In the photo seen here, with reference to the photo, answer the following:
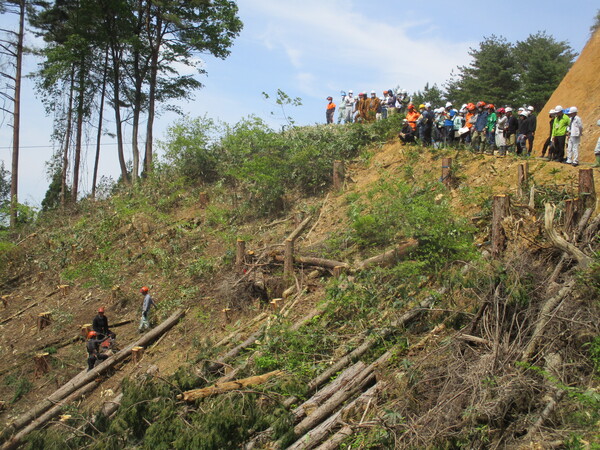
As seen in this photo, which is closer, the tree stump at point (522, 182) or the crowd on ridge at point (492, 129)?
the tree stump at point (522, 182)

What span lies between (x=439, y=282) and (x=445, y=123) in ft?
24.1

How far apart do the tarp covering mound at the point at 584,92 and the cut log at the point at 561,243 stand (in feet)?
36.0

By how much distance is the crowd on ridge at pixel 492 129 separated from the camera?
12.6m

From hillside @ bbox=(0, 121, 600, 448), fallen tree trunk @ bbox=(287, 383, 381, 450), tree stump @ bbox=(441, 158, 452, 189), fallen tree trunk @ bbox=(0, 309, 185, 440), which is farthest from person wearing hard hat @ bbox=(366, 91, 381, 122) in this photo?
fallen tree trunk @ bbox=(287, 383, 381, 450)

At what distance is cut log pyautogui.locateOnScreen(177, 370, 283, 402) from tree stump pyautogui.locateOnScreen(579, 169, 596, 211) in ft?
20.5

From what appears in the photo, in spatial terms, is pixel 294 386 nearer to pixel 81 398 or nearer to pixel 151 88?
pixel 81 398

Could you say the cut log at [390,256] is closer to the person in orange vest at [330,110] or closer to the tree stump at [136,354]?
the tree stump at [136,354]

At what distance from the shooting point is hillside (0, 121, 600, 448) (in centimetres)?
658

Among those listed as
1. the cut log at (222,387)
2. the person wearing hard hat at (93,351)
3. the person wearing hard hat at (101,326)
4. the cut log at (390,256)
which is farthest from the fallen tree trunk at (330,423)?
the person wearing hard hat at (101,326)

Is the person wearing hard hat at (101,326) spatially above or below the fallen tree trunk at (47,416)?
above

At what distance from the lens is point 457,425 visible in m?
6.18

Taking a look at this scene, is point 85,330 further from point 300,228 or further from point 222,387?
point 222,387

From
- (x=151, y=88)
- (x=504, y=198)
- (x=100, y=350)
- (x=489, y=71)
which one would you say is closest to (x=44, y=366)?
(x=100, y=350)

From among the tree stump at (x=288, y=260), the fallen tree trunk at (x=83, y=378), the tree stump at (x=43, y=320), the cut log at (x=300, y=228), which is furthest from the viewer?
the tree stump at (x=43, y=320)
